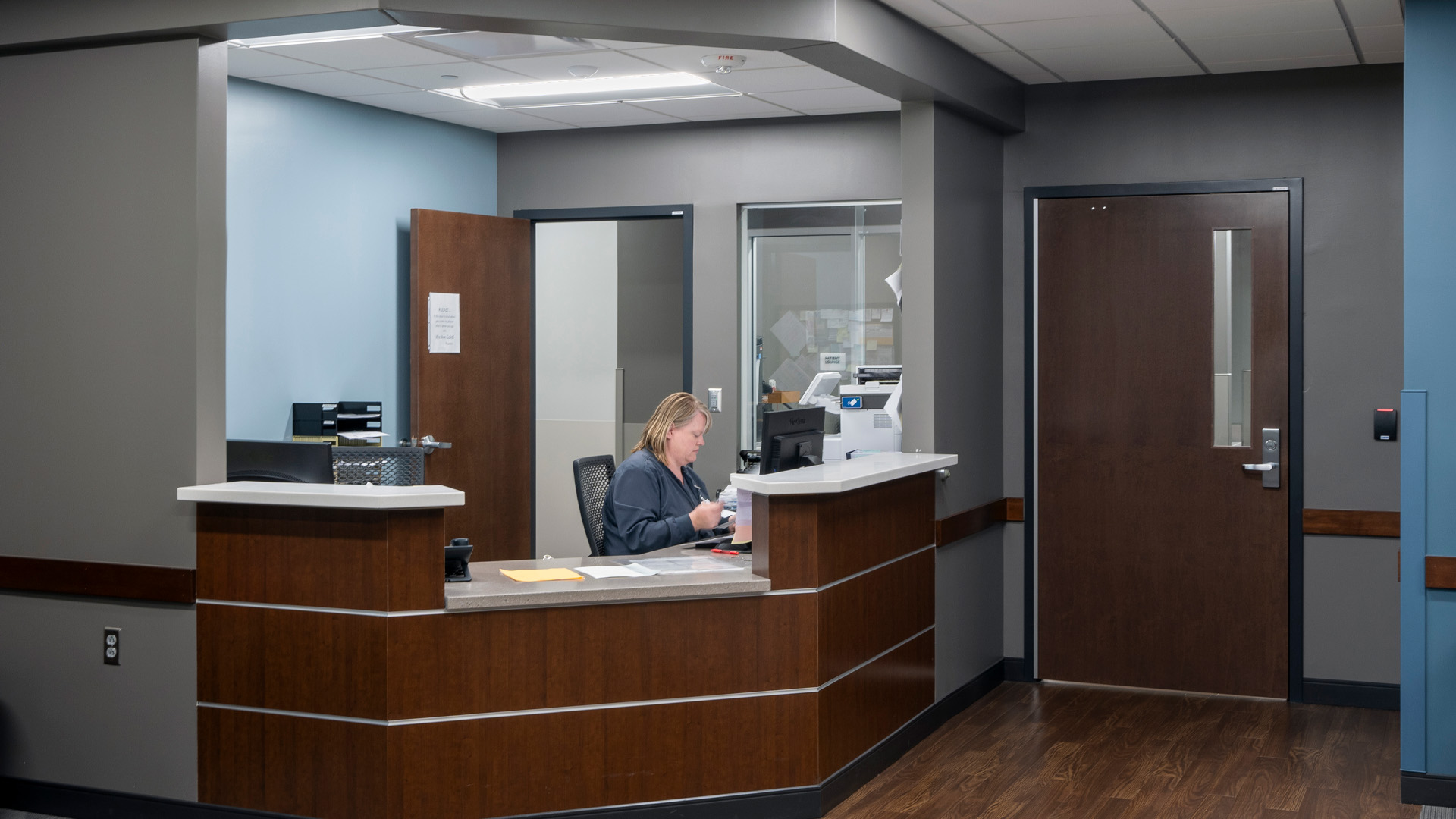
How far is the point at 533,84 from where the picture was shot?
5.18 metres

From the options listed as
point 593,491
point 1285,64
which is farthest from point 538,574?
point 1285,64

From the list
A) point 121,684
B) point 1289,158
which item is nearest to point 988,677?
point 1289,158

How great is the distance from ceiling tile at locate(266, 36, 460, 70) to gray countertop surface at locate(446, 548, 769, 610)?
193 cm

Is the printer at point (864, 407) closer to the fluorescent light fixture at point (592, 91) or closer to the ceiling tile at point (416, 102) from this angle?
the fluorescent light fixture at point (592, 91)

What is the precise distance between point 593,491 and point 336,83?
1989 mm

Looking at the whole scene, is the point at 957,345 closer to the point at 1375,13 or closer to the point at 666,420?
the point at 666,420

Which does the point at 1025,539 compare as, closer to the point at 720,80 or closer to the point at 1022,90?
the point at 1022,90

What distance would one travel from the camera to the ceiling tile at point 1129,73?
16.3 ft

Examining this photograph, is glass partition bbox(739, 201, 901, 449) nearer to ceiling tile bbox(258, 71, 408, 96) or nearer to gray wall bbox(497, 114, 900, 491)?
gray wall bbox(497, 114, 900, 491)

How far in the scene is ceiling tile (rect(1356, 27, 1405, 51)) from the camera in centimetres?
430

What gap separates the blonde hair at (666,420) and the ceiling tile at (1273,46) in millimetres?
2203

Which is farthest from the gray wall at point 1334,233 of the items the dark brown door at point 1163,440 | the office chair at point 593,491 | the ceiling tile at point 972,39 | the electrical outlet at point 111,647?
the electrical outlet at point 111,647

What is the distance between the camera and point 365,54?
15.0ft

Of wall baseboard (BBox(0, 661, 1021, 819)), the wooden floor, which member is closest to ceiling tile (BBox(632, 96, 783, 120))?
the wooden floor
